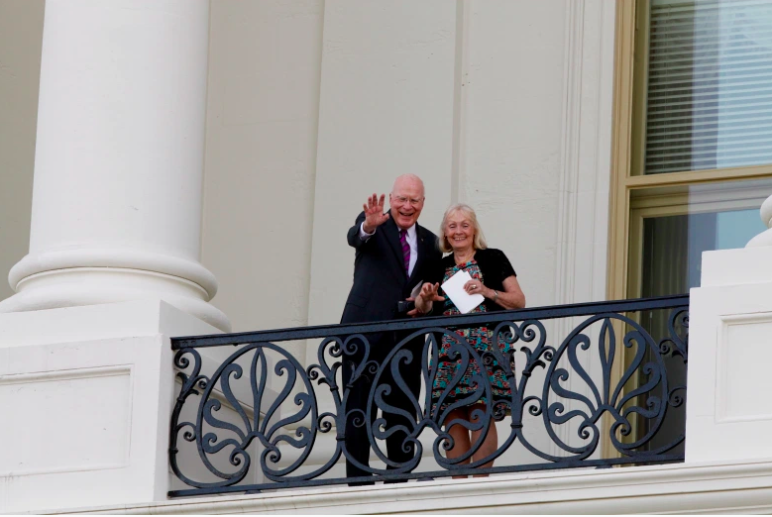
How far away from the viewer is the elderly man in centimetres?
953

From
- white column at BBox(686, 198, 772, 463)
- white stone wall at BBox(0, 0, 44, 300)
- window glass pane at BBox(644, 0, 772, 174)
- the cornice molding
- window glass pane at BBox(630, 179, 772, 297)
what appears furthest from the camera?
white stone wall at BBox(0, 0, 44, 300)

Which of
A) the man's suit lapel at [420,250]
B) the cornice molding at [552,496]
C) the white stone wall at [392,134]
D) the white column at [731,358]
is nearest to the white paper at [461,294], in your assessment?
the man's suit lapel at [420,250]

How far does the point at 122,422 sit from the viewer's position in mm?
9328

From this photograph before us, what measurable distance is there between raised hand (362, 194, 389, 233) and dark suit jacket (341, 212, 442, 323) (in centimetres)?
23

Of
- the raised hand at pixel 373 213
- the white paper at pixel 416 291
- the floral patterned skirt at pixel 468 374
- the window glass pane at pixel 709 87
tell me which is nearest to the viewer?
the floral patterned skirt at pixel 468 374

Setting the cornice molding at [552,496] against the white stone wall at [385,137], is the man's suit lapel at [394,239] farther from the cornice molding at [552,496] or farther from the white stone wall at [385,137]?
the white stone wall at [385,137]

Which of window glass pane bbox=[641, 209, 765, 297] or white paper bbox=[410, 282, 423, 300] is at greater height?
window glass pane bbox=[641, 209, 765, 297]

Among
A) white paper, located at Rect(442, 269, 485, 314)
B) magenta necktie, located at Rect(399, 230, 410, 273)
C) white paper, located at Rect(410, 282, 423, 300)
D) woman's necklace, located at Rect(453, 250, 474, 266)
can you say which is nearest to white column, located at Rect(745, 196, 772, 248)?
white paper, located at Rect(442, 269, 485, 314)

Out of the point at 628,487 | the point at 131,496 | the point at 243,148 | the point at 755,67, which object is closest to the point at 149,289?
the point at 131,496

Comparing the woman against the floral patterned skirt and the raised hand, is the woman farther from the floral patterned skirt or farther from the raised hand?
A: the raised hand

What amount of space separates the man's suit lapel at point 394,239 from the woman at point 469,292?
18 centimetres

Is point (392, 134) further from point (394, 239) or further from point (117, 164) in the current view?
point (117, 164)

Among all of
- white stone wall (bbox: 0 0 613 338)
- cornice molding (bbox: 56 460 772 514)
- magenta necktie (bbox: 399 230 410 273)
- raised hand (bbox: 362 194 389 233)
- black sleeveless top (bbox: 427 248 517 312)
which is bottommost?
→ cornice molding (bbox: 56 460 772 514)

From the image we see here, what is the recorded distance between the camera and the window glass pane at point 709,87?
11805 millimetres
